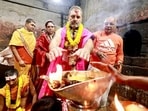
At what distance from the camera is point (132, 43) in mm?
4879

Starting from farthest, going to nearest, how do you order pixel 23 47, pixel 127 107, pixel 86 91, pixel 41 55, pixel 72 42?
1. pixel 23 47
2. pixel 41 55
3. pixel 72 42
4. pixel 86 91
5. pixel 127 107

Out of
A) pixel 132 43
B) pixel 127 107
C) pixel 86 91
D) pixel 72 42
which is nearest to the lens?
pixel 127 107

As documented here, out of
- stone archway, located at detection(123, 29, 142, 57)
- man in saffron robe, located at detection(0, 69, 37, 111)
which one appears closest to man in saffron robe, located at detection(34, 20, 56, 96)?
man in saffron robe, located at detection(0, 69, 37, 111)

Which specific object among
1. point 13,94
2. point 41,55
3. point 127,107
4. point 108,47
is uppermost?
point 108,47

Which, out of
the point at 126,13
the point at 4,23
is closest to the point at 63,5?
the point at 4,23

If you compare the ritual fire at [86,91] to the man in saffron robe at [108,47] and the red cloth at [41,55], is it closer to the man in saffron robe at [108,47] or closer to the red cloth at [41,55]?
the red cloth at [41,55]

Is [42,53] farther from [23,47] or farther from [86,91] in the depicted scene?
[86,91]

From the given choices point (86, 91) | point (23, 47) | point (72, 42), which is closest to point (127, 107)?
point (86, 91)

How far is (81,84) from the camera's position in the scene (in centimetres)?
132

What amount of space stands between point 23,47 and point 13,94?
42.7 inches

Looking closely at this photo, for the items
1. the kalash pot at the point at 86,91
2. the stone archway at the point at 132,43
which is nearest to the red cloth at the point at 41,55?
the stone archway at the point at 132,43

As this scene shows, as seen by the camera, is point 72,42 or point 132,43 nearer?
point 72,42

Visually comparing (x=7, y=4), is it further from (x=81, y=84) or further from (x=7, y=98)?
(x=81, y=84)

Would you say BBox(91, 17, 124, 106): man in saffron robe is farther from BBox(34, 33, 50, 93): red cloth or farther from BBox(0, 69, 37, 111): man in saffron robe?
BBox(0, 69, 37, 111): man in saffron robe
